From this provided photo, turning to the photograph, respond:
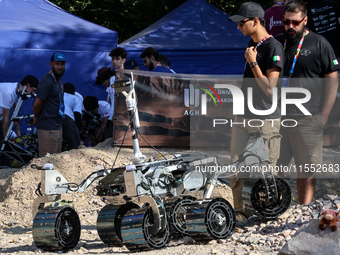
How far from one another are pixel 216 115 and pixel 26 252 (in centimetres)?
499

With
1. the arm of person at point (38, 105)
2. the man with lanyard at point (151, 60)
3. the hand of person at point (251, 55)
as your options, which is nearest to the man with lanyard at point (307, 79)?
the hand of person at point (251, 55)

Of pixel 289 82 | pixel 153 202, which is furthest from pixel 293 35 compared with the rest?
pixel 153 202

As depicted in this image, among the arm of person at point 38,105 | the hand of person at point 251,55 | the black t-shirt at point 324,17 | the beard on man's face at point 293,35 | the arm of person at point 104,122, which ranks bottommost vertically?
the arm of person at point 104,122

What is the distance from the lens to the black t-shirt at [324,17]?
672cm

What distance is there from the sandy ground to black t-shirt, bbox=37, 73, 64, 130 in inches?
22.3

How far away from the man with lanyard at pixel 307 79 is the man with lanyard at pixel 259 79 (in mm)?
252

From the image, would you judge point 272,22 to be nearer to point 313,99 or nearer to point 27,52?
point 313,99

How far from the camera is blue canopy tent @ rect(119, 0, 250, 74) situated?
13008mm

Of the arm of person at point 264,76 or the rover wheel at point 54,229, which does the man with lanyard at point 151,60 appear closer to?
the arm of person at point 264,76

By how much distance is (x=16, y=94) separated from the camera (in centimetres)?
1026

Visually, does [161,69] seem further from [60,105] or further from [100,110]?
[60,105]

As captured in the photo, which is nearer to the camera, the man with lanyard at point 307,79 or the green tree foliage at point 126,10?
the man with lanyard at point 307,79

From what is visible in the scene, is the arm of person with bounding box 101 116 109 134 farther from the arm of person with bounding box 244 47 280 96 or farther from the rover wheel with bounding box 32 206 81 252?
the arm of person with bounding box 244 47 280 96

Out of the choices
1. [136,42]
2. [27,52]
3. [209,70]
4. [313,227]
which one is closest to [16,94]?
[27,52]
